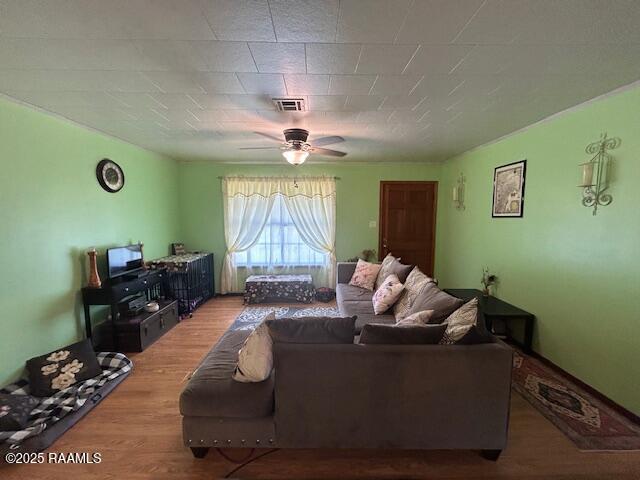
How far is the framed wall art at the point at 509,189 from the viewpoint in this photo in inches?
121

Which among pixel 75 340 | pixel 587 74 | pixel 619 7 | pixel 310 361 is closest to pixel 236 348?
pixel 310 361

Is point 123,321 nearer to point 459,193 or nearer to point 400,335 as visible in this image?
point 400,335

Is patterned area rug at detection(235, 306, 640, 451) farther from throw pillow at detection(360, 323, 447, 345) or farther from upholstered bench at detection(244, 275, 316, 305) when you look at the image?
upholstered bench at detection(244, 275, 316, 305)

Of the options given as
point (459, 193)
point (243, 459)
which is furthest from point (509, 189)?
point (243, 459)

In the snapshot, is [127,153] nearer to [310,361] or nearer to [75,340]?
[75,340]

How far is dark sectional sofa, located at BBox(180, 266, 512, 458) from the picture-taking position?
5.28ft

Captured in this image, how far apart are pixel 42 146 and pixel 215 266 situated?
3.02 meters

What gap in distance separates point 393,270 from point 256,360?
2.26m

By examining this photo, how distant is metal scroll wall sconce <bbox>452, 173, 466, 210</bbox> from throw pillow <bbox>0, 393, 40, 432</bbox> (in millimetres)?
5298

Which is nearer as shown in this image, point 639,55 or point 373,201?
point 639,55

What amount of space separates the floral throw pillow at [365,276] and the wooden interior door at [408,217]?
4.24 feet

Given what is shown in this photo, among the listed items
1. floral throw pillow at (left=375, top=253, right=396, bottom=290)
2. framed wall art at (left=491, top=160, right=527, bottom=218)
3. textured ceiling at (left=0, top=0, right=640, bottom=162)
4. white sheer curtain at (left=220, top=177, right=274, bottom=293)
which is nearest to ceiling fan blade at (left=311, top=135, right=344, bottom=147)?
textured ceiling at (left=0, top=0, right=640, bottom=162)

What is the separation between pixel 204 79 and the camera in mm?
→ 1930

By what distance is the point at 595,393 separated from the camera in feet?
7.44
